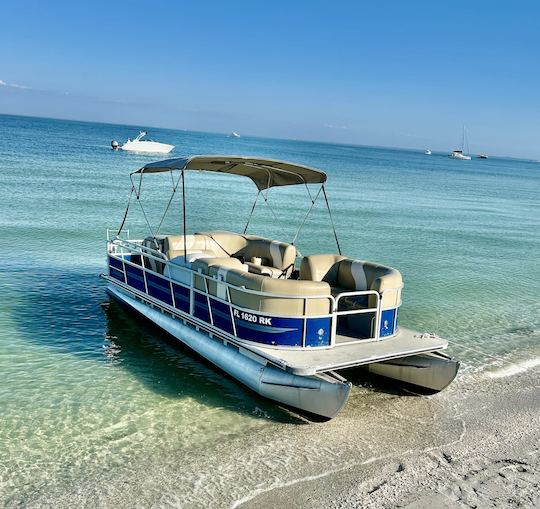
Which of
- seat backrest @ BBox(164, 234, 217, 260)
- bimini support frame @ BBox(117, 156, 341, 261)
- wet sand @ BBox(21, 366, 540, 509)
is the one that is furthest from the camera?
seat backrest @ BBox(164, 234, 217, 260)

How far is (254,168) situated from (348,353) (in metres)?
5.63

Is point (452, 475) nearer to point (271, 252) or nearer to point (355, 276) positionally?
point (355, 276)

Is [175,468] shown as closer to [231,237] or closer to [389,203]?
[231,237]

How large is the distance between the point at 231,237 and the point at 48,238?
9.82 meters

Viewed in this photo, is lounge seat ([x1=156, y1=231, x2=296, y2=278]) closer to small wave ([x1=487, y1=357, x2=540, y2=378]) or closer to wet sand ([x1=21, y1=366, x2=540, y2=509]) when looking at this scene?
wet sand ([x1=21, y1=366, x2=540, y2=509])

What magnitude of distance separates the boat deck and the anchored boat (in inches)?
0.6

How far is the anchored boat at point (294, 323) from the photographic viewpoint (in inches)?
304

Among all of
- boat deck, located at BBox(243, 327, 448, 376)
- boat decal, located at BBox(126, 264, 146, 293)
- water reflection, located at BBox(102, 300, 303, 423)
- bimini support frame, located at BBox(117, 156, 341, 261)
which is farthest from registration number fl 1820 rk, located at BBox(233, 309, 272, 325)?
boat decal, located at BBox(126, 264, 146, 293)

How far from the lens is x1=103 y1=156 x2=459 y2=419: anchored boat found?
7.71 meters

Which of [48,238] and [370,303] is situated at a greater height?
[370,303]

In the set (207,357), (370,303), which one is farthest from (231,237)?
(370,303)

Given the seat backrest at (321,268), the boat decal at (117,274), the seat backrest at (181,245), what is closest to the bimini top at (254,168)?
the seat backrest at (181,245)

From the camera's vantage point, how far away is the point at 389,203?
40469 millimetres

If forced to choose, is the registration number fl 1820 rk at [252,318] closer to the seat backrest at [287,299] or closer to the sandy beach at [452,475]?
the seat backrest at [287,299]
